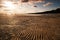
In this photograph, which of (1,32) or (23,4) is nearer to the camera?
(1,32)

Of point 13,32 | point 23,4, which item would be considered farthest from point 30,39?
point 23,4

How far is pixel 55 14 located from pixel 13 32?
1797mm

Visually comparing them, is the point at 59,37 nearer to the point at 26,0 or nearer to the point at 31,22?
the point at 31,22

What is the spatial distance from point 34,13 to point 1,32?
153cm

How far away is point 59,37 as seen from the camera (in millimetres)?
6168

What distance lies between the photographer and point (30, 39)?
20.5 ft

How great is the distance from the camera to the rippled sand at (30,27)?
6312 millimetres

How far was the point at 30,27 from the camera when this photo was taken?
261 inches

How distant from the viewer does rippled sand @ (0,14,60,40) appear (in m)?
6.31

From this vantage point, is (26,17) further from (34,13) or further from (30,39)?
(30,39)

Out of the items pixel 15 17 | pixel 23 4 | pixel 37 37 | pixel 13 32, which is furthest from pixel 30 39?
pixel 23 4

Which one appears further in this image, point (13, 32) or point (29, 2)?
point (29, 2)

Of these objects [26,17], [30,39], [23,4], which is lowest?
[30,39]

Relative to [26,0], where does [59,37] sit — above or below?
below
